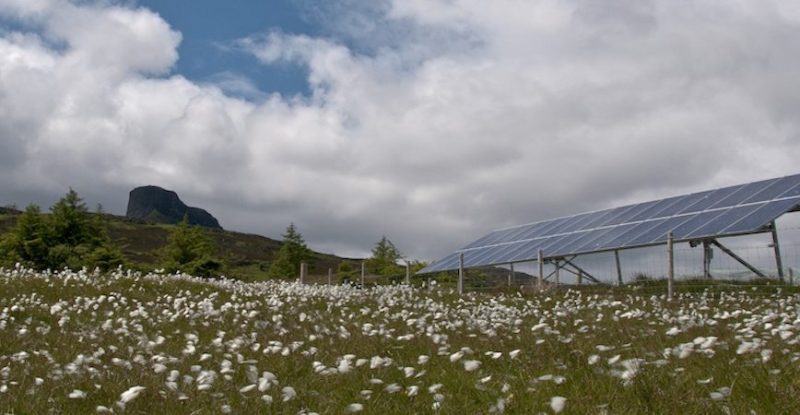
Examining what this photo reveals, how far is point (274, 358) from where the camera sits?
29.2 ft

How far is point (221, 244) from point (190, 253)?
6120cm

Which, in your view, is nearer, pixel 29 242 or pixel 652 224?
pixel 652 224

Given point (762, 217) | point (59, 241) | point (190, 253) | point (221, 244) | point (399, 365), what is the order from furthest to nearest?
point (221, 244) → point (190, 253) → point (59, 241) → point (762, 217) → point (399, 365)

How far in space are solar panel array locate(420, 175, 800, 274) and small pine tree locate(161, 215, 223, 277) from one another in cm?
2154

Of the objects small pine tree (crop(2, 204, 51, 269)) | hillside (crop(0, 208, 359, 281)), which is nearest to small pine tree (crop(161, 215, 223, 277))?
small pine tree (crop(2, 204, 51, 269))

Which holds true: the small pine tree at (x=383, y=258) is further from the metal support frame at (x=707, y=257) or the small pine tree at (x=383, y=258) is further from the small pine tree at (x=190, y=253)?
the metal support frame at (x=707, y=257)

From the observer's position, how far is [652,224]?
25.6 m

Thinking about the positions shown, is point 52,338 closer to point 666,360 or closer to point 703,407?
point 666,360

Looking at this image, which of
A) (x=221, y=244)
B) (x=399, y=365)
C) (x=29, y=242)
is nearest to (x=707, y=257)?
(x=399, y=365)

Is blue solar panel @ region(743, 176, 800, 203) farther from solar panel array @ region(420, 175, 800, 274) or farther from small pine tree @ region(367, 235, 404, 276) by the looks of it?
small pine tree @ region(367, 235, 404, 276)

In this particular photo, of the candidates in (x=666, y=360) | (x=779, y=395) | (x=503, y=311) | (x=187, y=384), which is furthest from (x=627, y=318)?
(x=187, y=384)

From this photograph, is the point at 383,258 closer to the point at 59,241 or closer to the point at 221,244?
the point at 59,241

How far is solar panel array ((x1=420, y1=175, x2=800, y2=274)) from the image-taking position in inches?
852

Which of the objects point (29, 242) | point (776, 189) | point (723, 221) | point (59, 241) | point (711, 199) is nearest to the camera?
point (723, 221)
